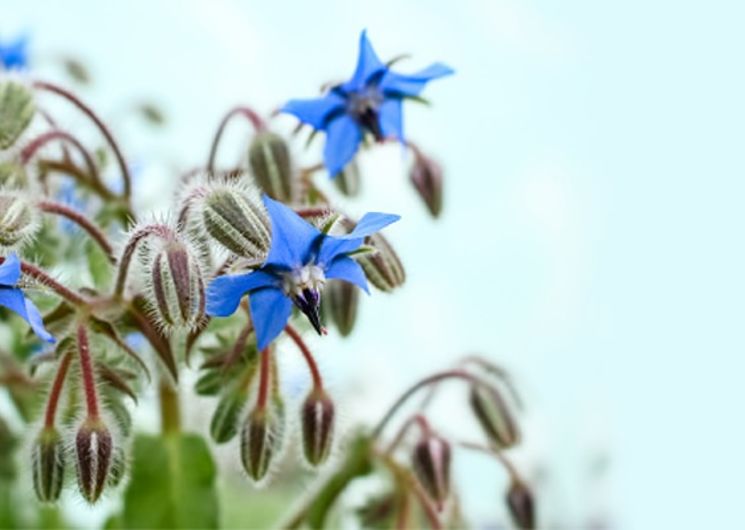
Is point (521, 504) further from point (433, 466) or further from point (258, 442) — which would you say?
point (258, 442)

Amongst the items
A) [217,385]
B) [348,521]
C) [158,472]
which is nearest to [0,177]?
[217,385]

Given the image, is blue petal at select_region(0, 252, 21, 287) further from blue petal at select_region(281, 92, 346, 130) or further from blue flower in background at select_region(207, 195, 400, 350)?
blue petal at select_region(281, 92, 346, 130)

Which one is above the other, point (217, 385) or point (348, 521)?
point (217, 385)

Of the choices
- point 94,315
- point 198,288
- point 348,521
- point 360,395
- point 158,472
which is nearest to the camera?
point 198,288

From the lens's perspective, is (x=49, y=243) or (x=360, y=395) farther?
(x=360, y=395)

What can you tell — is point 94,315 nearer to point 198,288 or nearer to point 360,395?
point 198,288

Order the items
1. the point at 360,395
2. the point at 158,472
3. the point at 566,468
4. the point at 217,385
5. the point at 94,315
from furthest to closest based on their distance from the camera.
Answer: the point at 566,468 → the point at 360,395 → the point at 158,472 → the point at 217,385 → the point at 94,315

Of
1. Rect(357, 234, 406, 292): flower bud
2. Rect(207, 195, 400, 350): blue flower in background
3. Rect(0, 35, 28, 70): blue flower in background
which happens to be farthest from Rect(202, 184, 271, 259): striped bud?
Rect(0, 35, 28, 70): blue flower in background
